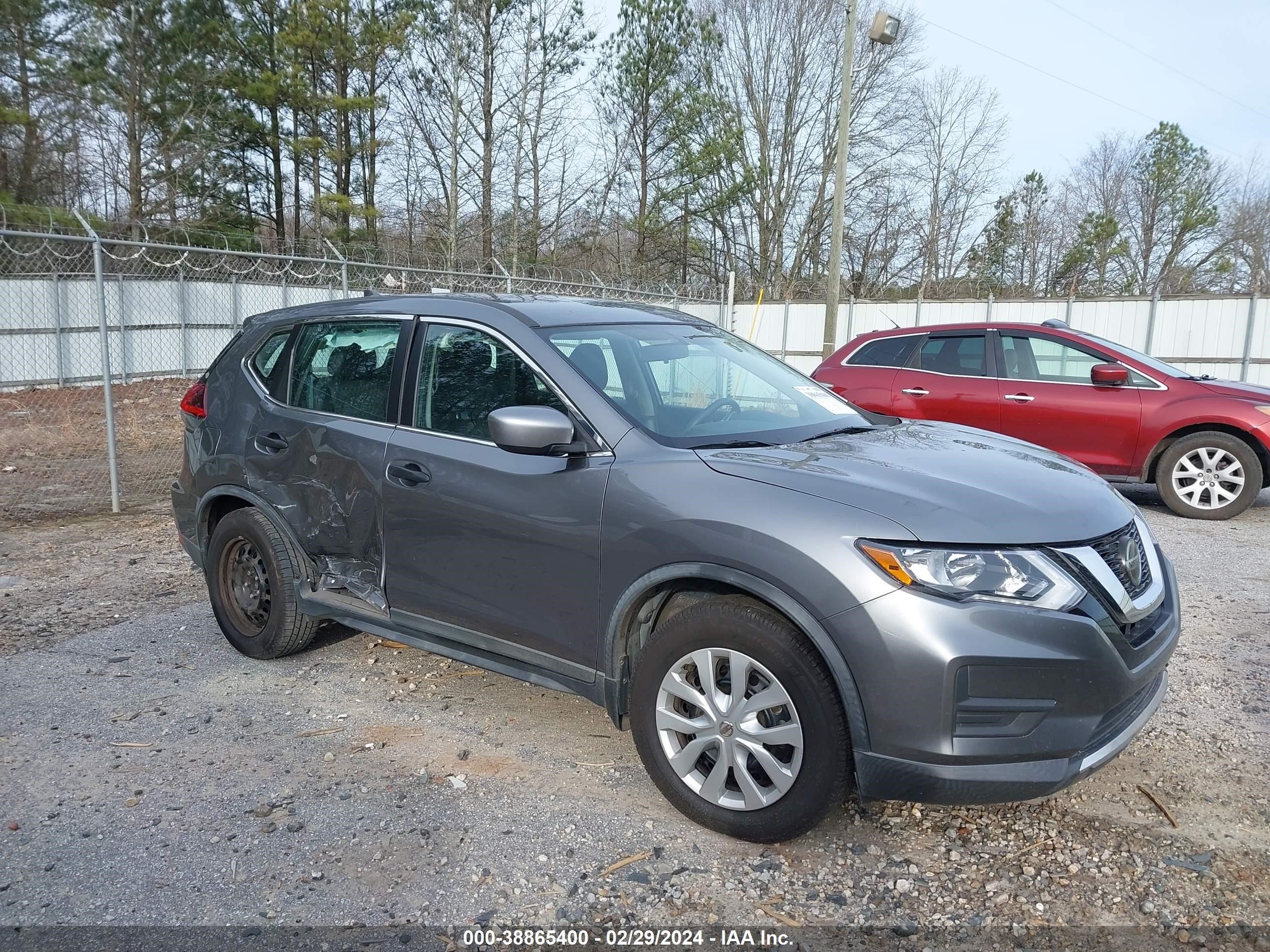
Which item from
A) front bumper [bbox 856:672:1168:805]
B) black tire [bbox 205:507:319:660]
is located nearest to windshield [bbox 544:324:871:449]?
front bumper [bbox 856:672:1168:805]

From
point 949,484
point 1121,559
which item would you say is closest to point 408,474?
point 949,484

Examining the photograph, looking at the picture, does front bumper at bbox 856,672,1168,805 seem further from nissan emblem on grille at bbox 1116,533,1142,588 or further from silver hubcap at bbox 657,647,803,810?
nissan emblem on grille at bbox 1116,533,1142,588

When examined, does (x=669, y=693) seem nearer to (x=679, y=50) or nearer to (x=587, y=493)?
(x=587, y=493)

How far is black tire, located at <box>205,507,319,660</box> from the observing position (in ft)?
13.7

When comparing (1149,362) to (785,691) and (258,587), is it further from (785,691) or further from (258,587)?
(258,587)

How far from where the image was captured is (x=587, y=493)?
3094mm

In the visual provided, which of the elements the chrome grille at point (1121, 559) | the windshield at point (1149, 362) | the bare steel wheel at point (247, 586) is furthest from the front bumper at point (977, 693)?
the windshield at point (1149, 362)

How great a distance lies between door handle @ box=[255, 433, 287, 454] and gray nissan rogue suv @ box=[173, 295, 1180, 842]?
16 millimetres

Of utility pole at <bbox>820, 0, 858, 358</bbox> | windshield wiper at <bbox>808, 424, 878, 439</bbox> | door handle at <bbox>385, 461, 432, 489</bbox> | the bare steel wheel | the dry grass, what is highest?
utility pole at <bbox>820, 0, 858, 358</bbox>

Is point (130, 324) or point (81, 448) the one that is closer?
point (81, 448)

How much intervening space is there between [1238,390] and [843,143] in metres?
10.6

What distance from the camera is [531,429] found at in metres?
3.04

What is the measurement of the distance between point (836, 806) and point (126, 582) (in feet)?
16.0

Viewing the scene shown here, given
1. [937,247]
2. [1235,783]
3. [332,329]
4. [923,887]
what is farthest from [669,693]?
[937,247]
